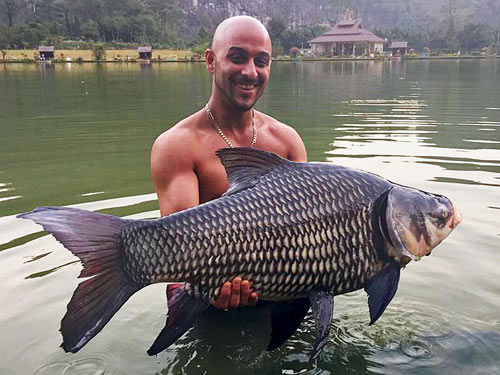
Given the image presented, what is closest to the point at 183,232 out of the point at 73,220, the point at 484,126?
the point at 73,220

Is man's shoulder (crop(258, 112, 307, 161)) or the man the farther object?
man's shoulder (crop(258, 112, 307, 161))

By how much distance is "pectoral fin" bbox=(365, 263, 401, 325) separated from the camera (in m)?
2.22

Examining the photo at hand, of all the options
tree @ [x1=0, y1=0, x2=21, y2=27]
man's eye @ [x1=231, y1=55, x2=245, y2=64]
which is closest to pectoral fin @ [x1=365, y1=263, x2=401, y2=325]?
man's eye @ [x1=231, y1=55, x2=245, y2=64]

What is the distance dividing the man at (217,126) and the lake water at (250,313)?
0.82m

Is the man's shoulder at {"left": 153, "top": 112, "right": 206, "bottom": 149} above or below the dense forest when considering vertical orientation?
below

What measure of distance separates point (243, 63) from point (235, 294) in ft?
4.43

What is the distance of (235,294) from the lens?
2.17 meters

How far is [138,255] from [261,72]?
140 cm

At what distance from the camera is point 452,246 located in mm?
4332

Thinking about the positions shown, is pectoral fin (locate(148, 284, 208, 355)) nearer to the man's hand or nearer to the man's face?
the man's hand

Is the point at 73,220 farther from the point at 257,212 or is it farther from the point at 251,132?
the point at 251,132

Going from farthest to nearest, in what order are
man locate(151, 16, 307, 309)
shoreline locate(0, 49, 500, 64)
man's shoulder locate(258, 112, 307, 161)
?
shoreline locate(0, 49, 500, 64), man's shoulder locate(258, 112, 307, 161), man locate(151, 16, 307, 309)

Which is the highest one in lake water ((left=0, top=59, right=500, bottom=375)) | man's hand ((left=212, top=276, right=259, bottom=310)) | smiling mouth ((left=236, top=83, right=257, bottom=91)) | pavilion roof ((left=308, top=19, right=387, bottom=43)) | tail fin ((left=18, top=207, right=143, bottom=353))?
pavilion roof ((left=308, top=19, right=387, bottom=43))

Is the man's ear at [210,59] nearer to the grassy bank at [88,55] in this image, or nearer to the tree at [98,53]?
the grassy bank at [88,55]
